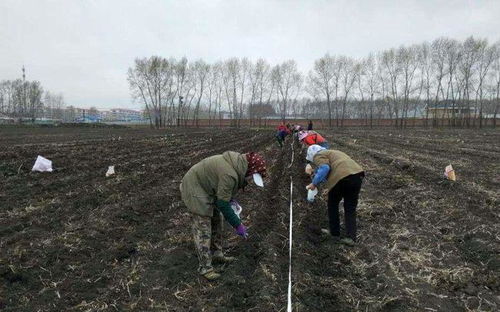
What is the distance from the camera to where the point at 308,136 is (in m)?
10.9

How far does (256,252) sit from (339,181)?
1689 millimetres

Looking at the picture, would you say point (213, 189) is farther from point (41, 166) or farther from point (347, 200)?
point (41, 166)

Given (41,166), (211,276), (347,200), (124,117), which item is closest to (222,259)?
(211,276)

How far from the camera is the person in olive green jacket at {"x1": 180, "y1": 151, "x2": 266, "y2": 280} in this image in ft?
16.9

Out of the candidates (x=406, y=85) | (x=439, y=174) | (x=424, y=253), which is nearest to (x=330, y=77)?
(x=406, y=85)

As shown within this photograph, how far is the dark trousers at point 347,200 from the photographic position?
6.35 metres

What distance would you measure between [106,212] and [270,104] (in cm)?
8897

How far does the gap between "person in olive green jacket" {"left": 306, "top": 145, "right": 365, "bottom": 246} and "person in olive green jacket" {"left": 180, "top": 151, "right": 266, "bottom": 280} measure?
1.50 m

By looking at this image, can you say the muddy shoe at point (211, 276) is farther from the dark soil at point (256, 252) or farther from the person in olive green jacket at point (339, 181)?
the person in olive green jacket at point (339, 181)

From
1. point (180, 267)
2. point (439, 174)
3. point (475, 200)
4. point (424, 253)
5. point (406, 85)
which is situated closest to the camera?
point (180, 267)

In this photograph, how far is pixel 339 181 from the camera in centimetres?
632

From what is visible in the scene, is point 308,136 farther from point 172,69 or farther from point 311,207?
point 172,69

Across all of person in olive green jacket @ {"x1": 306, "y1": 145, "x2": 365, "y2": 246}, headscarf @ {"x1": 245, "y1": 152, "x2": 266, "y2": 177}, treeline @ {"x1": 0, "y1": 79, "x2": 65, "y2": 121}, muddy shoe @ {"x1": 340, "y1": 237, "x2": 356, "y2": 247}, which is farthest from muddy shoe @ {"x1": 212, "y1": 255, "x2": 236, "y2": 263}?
treeline @ {"x1": 0, "y1": 79, "x2": 65, "y2": 121}

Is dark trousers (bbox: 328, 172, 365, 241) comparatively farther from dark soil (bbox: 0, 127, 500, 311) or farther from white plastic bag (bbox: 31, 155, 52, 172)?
white plastic bag (bbox: 31, 155, 52, 172)
